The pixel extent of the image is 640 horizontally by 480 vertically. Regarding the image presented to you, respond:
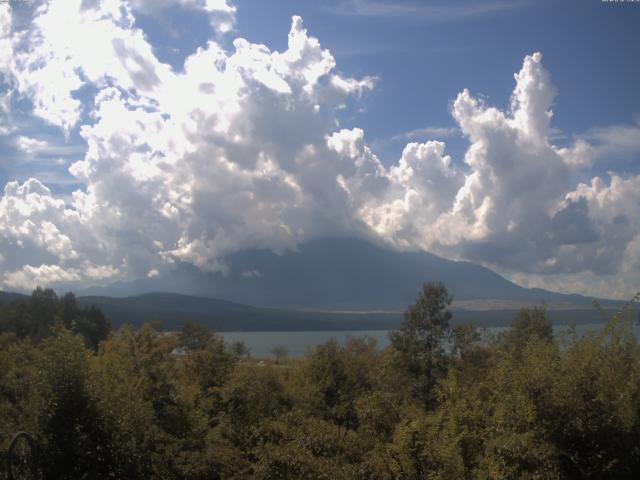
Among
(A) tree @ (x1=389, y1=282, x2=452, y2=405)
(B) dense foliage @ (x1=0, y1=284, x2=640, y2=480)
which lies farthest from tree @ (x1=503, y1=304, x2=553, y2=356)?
(B) dense foliage @ (x1=0, y1=284, x2=640, y2=480)

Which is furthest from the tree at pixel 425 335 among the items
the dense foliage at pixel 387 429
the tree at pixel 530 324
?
Result: the dense foliage at pixel 387 429

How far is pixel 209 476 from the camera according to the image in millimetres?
16531

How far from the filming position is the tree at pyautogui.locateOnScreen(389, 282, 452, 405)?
4216 cm

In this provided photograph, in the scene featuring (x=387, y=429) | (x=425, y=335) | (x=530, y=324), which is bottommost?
(x=387, y=429)

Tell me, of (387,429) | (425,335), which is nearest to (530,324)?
(425,335)

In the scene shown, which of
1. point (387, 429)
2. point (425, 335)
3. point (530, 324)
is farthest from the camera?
point (530, 324)

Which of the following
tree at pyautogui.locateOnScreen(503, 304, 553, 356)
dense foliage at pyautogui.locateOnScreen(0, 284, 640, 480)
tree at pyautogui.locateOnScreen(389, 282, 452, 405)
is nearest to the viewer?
dense foliage at pyautogui.locateOnScreen(0, 284, 640, 480)

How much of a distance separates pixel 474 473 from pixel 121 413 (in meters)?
9.26

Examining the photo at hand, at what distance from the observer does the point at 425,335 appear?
1727 inches

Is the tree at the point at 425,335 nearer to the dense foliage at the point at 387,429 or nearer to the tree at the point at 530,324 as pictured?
the tree at the point at 530,324

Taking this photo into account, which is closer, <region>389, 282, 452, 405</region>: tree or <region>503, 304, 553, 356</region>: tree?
<region>389, 282, 452, 405</region>: tree

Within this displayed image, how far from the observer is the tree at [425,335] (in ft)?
138

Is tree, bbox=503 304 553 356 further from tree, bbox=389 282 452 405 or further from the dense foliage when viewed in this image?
the dense foliage

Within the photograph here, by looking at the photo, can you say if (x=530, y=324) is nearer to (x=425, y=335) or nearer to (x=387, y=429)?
(x=425, y=335)
